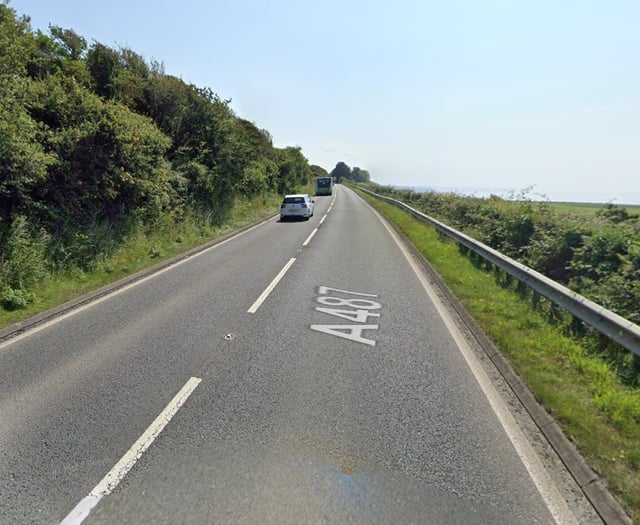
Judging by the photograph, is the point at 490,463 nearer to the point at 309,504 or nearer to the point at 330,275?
the point at 309,504

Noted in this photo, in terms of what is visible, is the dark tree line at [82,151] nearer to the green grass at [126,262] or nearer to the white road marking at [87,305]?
the green grass at [126,262]

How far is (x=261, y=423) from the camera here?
3229mm

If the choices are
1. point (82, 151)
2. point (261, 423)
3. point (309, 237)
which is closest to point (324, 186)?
point (309, 237)

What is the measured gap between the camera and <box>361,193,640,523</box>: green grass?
268 cm

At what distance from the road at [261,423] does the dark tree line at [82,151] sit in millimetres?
3346

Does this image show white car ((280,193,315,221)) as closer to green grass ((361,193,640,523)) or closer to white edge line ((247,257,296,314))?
white edge line ((247,257,296,314))

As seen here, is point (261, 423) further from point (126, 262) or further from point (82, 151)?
point (82, 151)

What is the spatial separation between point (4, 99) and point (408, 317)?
8.72 metres

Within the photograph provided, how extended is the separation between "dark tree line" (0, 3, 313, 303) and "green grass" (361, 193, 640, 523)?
8359 mm

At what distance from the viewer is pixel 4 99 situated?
21.9 feet

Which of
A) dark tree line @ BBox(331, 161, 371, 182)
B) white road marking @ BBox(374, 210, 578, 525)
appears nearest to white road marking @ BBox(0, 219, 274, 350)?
white road marking @ BBox(374, 210, 578, 525)

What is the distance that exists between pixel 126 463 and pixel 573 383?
175 inches

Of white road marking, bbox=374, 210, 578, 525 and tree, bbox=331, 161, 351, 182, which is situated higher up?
tree, bbox=331, 161, 351, 182

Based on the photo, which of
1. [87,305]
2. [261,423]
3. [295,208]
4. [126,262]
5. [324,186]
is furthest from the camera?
[324,186]
